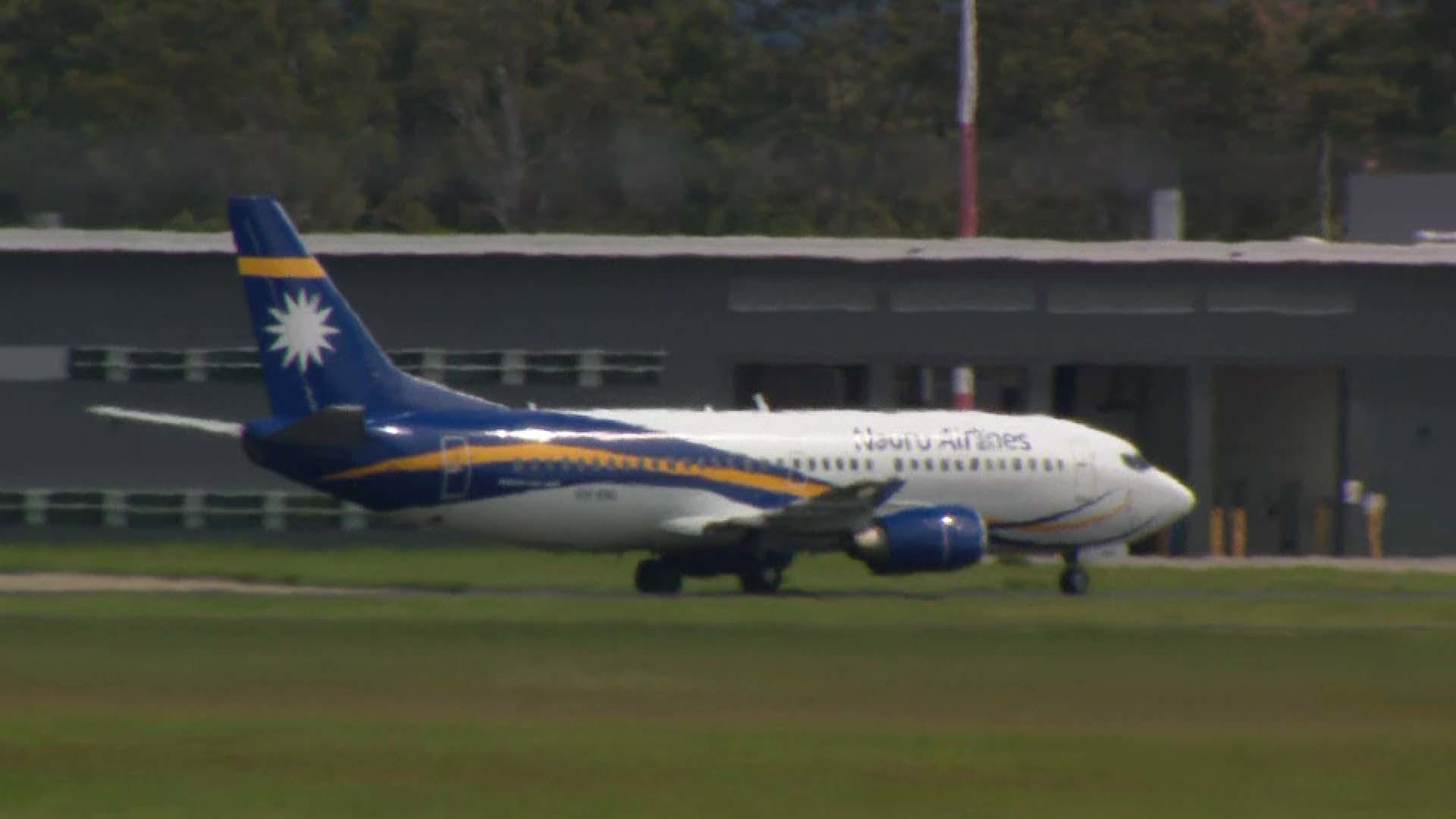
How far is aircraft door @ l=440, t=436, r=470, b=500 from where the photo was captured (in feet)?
129

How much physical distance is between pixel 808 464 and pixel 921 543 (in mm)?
2552

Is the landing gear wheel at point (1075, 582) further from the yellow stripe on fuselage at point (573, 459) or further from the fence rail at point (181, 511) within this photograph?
the fence rail at point (181, 511)

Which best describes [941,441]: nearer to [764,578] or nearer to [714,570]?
[764,578]

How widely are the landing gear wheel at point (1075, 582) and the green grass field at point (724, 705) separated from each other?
2.20 ft

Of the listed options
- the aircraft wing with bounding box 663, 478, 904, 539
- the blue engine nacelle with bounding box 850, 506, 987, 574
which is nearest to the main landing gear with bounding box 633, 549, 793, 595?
the aircraft wing with bounding box 663, 478, 904, 539

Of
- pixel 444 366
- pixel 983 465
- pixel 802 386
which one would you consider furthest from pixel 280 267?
pixel 802 386

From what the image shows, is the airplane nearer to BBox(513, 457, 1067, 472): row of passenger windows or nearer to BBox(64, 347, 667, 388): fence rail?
BBox(513, 457, 1067, 472): row of passenger windows

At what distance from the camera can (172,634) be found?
3238cm

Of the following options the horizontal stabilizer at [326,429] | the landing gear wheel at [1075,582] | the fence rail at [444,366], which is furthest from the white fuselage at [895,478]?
the fence rail at [444,366]

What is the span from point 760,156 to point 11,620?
112ft

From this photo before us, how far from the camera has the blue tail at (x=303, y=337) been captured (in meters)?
40.2

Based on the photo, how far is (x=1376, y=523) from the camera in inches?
2142

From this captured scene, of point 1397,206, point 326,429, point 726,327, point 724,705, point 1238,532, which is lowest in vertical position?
point 724,705

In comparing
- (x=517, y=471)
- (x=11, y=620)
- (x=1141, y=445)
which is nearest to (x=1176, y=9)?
(x=1141, y=445)
